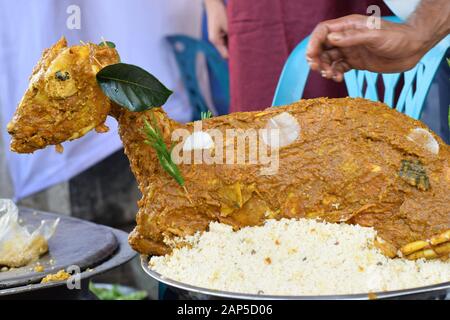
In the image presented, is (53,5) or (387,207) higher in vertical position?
(53,5)

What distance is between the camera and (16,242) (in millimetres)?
1655

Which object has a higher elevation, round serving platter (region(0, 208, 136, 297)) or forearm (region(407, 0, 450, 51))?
forearm (region(407, 0, 450, 51))

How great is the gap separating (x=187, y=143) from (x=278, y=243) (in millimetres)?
269

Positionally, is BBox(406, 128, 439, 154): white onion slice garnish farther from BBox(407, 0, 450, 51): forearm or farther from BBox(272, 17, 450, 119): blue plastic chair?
BBox(272, 17, 450, 119): blue plastic chair

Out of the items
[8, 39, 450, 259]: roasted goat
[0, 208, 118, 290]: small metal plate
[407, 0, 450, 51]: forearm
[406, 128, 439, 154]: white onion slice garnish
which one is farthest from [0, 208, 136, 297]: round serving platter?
[407, 0, 450, 51]: forearm

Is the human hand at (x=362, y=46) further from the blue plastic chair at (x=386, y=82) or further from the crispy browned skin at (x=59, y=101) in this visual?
the crispy browned skin at (x=59, y=101)

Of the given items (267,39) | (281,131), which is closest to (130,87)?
(281,131)

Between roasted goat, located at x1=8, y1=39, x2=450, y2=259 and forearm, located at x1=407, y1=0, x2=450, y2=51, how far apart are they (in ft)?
1.48

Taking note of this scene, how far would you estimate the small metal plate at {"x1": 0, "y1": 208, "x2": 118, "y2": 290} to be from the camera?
1479 millimetres

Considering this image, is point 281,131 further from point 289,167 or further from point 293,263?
point 293,263

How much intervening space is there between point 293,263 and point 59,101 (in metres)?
0.52

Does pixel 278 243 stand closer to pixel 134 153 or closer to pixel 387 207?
pixel 387 207

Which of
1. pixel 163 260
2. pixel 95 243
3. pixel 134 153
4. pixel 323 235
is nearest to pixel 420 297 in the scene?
pixel 323 235
